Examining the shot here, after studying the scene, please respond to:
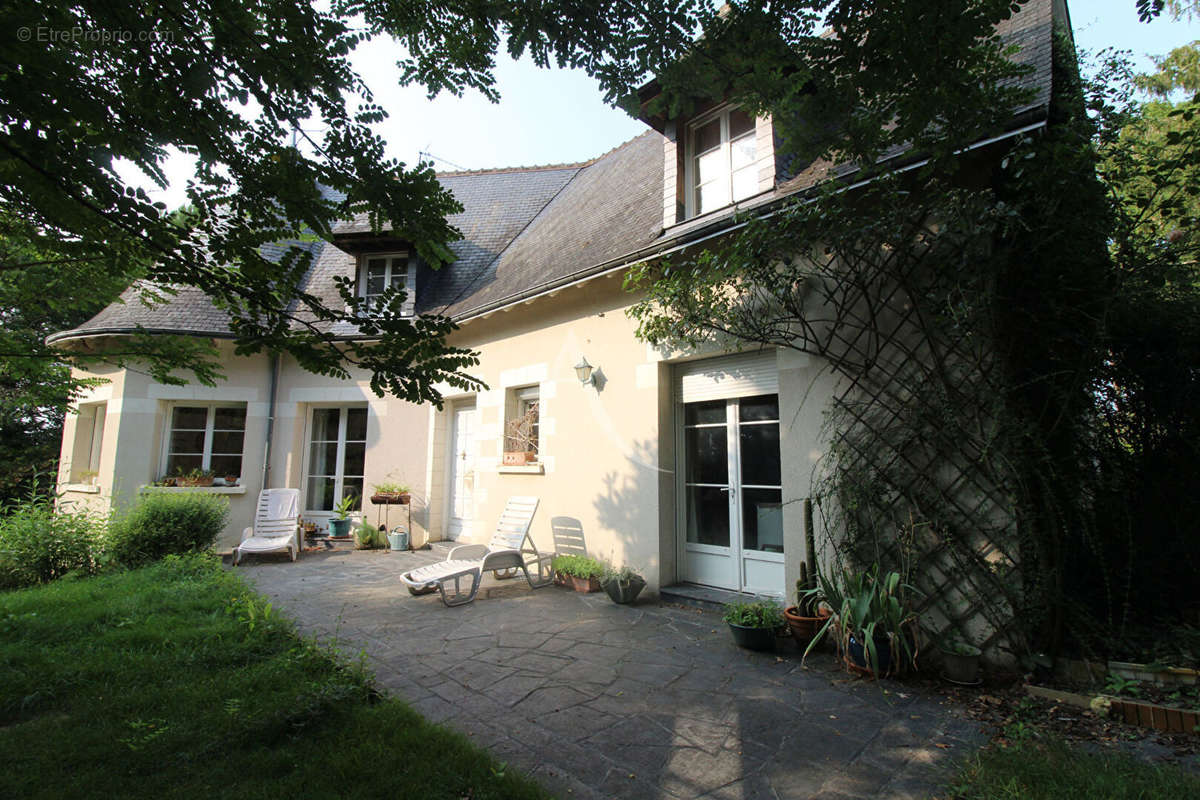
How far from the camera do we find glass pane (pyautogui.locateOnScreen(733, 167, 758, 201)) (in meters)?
5.15

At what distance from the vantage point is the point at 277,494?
8.15 metres

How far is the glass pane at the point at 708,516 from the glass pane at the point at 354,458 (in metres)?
6.12

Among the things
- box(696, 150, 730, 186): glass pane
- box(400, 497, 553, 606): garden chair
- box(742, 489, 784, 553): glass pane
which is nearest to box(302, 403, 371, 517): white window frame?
box(400, 497, 553, 606): garden chair

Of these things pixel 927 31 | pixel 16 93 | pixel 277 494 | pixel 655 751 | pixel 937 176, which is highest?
pixel 937 176

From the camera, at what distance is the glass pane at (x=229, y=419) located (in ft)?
29.8

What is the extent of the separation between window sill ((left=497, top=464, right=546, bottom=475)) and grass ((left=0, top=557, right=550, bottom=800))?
127 inches

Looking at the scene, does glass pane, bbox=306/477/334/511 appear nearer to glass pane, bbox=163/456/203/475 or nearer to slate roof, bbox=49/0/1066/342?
glass pane, bbox=163/456/203/475

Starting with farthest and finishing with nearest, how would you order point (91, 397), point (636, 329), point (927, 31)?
point (91, 397)
point (636, 329)
point (927, 31)

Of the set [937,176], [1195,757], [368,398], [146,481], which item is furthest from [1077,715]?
[146,481]

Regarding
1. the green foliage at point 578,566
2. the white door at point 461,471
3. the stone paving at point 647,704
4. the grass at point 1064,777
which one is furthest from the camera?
the white door at point 461,471

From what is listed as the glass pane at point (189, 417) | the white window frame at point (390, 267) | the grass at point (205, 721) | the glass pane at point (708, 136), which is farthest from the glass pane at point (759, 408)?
the glass pane at point (189, 417)

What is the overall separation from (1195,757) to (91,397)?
1263cm

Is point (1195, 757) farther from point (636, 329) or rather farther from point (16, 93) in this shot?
point (16, 93)

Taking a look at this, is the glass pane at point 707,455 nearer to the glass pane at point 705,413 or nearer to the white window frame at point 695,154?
the glass pane at point 705,413
